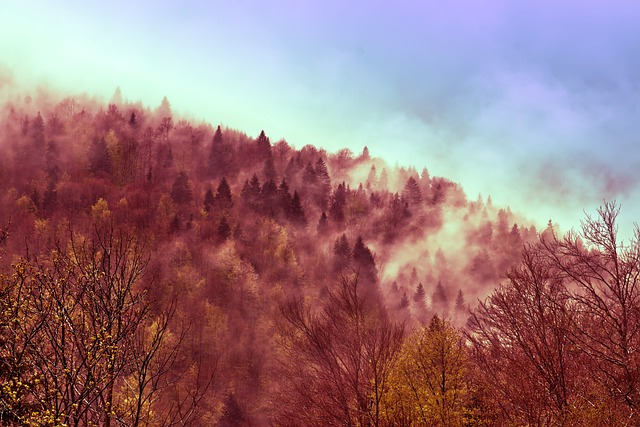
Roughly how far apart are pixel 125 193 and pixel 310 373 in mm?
136243

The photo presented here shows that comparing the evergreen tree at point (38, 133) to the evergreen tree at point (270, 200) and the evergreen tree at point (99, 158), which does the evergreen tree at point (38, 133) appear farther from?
the evergreen tree at point (270, 200)

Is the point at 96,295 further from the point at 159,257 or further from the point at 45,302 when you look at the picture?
the point at 159,257

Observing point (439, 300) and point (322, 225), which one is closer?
point (439, 300)

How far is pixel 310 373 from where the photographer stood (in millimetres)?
20250

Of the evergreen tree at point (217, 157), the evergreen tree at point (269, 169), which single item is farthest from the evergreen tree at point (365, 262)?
the evergreen tree at point (217, 157)

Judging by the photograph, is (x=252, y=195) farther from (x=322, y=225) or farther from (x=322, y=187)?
(x=322, y=187)

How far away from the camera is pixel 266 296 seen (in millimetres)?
104438

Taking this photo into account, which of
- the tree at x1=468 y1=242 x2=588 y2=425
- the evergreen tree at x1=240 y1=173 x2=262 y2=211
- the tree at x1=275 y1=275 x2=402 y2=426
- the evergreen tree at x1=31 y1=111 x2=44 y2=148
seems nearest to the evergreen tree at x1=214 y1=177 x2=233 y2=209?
the evergreen tree at x1=240 y1=173 x2=262 y2=211

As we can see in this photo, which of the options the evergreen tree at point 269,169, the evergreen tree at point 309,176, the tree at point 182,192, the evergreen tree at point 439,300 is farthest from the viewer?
the evergreen tree at point 309,176

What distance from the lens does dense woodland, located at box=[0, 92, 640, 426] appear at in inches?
417

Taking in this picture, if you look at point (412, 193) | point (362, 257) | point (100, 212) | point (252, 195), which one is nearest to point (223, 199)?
point (252, 195)

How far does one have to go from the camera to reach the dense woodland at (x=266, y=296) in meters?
10.6

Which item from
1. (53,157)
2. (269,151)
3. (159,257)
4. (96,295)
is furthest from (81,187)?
(96,295)

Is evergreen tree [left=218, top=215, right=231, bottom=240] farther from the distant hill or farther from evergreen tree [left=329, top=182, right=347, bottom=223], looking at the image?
evergreen tree [left=329, top=182, right=347, bottom=223]
